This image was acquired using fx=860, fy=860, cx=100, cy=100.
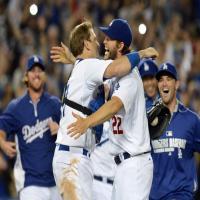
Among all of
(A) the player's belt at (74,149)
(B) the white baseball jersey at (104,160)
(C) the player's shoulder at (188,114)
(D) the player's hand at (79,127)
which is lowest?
(B) the white baseball jersey at (104,160)

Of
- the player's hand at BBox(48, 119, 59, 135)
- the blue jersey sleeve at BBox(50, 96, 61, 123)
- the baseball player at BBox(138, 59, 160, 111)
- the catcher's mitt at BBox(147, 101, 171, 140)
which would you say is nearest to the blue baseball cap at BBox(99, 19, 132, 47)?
the catcher's mitt at BBox(147, 101, 171, 140)

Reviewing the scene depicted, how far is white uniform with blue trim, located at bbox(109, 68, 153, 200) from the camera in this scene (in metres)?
7.71

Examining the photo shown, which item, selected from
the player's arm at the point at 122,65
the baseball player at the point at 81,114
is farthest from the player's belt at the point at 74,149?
the player's arm at the point at 122,65

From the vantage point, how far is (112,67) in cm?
769

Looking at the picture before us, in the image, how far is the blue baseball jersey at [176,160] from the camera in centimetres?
859

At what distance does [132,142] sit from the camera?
7.79m

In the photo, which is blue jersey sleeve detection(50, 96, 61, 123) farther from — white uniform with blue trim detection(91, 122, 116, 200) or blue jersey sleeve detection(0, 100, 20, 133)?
white uniform with blue trim detection(91, 122, 116, 200)

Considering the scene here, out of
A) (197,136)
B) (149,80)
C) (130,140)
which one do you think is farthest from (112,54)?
(149,80)

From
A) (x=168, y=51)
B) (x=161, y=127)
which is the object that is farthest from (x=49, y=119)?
(x=168, y=51)

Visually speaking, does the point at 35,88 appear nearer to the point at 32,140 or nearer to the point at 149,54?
the point at 32,140

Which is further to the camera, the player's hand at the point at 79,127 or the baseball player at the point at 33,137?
the baseball player at the point at 33,137

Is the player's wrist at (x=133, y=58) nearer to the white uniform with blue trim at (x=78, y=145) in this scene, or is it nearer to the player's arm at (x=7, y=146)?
the white uniform with blue trim at (x=78, y=145)

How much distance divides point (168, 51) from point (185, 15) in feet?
3.94

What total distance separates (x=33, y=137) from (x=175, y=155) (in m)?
2.00
